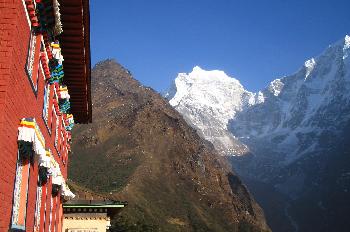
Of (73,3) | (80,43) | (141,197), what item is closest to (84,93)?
(80,43)

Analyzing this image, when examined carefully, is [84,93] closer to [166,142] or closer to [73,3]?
[73,3]

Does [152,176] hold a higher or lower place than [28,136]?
higher

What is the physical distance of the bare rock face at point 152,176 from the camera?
134250 millimetres

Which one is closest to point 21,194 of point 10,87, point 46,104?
point 10,87

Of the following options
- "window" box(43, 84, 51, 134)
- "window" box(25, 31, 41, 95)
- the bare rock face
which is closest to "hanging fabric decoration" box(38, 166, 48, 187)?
"window" box(43, 84, 51, 134)

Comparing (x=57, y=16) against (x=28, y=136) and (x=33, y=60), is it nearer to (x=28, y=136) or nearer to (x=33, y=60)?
(x=33, y=60)

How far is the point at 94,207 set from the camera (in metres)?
32.2

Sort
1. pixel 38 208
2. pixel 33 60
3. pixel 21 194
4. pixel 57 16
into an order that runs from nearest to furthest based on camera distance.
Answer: pixel 21 194, pixel 33 60, pixel 57 16, pixel 38 208

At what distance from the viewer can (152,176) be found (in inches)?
6048

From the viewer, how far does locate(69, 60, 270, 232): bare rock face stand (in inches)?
5285

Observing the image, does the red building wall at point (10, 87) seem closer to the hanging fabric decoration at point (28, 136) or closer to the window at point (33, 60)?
the hanging fabric decoration at point (28, 136)

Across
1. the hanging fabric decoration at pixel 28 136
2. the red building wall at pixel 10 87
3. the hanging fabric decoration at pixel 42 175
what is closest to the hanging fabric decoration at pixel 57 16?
the red building wall at pixel 10 87

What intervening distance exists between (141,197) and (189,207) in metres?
19.5

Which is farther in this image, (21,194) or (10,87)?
(21,194)
